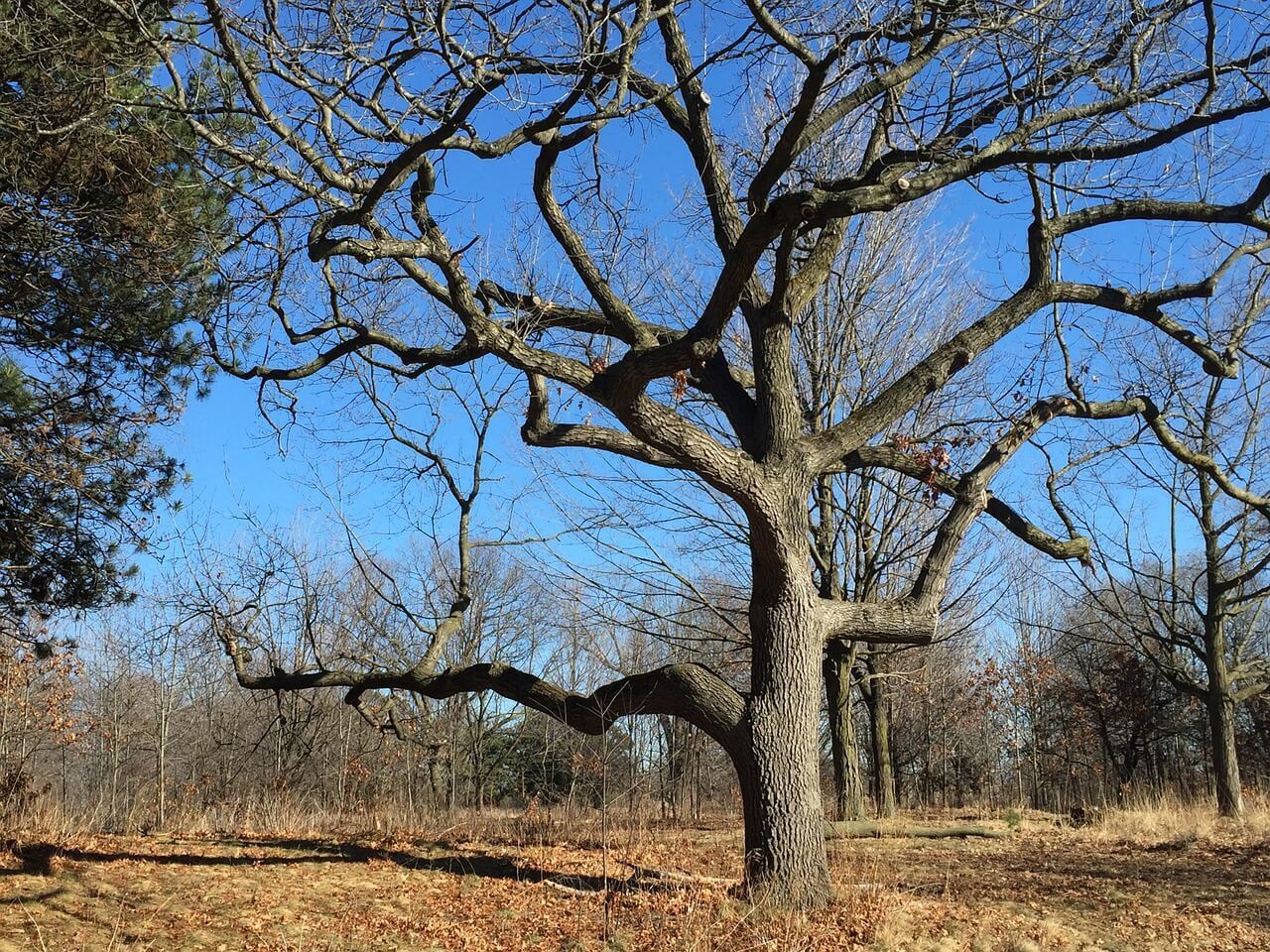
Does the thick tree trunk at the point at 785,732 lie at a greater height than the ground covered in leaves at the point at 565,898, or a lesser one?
greater

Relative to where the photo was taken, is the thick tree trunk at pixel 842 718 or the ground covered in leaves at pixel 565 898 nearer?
the ground covered in leaves at pixel 565 898

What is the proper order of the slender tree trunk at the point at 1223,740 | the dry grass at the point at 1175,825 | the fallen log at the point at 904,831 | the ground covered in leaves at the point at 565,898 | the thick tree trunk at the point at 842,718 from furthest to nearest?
the slender tree trunk at the point at 1223,740 < the thick tree trunk at the point at 842,718 < the fallen log at the point at 904,831 < the dry grass at the point at 1175,825 < the ground covered in leaves at the point at 565,898

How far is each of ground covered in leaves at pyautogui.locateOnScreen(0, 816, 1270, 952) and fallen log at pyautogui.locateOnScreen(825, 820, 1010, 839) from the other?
5.01ft

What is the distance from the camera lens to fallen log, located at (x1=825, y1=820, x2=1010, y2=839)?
10977mm

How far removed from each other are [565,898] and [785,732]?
208 centimetres

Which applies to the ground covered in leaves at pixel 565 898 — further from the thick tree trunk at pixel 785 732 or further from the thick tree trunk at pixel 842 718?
the thick tree trunk at pixel 842 718

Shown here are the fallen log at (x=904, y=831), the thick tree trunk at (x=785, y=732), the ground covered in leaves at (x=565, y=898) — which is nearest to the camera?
the ground covered in leaves at (x=565, y=898)

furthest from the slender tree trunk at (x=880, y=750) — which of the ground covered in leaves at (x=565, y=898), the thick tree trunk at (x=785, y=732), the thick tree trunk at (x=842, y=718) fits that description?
the thick tree trunk at (x=785, y=732)

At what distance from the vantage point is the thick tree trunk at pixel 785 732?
618 centimetres

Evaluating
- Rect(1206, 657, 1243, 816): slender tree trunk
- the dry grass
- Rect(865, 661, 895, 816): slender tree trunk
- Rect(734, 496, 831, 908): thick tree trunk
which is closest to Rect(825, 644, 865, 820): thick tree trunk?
Rect(865, 661, 895, 816): slender tree trunk

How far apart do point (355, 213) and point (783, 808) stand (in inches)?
190

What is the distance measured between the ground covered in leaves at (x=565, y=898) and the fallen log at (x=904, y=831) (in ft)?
5.01

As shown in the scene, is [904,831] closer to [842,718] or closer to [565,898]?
[842,718]

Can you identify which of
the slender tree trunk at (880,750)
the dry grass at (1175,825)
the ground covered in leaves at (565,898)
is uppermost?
the slender tree trunk at (880,750)
